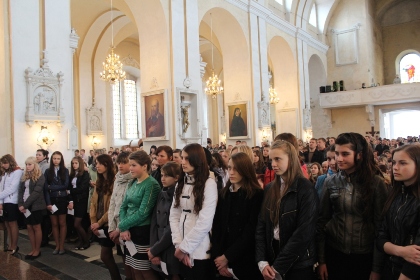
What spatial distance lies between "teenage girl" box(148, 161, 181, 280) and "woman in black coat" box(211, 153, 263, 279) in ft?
1.46

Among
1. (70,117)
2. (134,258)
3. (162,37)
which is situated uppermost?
(162,37)

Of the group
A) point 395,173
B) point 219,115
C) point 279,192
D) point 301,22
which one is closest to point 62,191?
point 279,192

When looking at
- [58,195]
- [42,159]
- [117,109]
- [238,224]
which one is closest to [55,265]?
[58,195]

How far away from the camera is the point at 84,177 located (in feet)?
20.2

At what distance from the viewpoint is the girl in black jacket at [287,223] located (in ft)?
8.16

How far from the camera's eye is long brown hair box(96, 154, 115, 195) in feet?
14.1

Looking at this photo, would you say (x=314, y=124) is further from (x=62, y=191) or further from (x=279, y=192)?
(x=279, y=192)

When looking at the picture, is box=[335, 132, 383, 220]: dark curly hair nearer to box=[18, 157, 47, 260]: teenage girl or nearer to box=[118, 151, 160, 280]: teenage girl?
box=[118, 151, 160, 280]: teenage girl

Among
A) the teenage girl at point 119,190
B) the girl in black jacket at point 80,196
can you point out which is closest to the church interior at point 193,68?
the girl in black jacket at point 80,196

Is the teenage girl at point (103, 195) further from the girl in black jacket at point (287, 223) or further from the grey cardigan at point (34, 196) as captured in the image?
the girl in black jacket at point (287, 223)

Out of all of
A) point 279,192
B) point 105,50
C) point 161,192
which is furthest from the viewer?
point 105,50

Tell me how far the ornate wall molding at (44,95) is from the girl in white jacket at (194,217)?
7.31m

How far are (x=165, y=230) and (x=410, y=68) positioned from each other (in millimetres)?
29126

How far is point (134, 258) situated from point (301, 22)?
20727 mm
